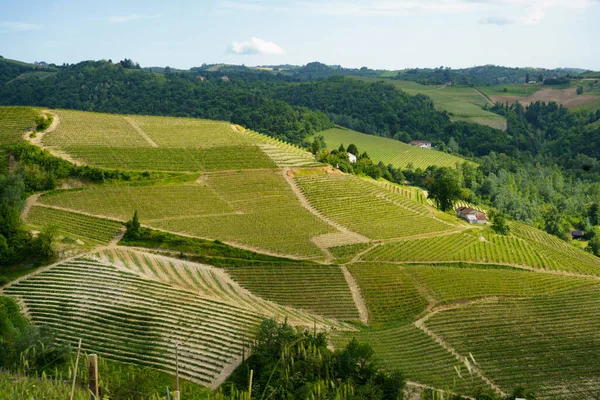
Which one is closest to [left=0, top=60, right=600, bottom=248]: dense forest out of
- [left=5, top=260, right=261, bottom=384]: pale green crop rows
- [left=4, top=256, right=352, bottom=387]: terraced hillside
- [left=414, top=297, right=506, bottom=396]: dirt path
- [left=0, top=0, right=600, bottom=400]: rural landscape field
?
[left=0, top=0, right=600, bottom=400]: rural landscape field

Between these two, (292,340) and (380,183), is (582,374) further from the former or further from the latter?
(380,183)

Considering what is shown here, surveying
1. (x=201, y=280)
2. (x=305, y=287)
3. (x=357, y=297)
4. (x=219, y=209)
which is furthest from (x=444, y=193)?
(x=201, y=280)

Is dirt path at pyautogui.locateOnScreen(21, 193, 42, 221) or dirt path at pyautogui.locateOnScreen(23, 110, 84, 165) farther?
dirt path at pyautogui.locateOnScreen(23, 110, 84, 165)

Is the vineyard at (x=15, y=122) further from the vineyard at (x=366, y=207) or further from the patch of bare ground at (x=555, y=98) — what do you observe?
the patch of bare ground at (x=555, y=98)

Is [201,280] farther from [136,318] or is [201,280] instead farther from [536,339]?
[536,339]

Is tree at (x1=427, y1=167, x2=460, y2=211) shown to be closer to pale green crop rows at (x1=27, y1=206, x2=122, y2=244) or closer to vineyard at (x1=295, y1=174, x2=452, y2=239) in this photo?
vineyard at (x1=295, y1=174, x2=452, y2=239)
